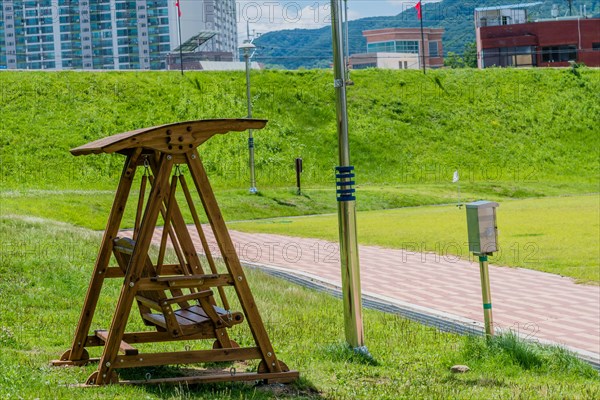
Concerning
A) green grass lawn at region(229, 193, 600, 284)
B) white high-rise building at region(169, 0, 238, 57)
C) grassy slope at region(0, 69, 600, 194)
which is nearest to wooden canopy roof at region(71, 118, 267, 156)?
green grass lawn at region(229, 193, 600, 284)

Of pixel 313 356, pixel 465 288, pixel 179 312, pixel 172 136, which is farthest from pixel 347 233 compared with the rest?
pixel 465 288

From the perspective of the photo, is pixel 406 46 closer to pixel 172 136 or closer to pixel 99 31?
pixel 99 31

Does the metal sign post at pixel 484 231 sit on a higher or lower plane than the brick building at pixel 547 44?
lower

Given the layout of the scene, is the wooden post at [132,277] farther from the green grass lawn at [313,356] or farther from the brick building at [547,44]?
the brick building at [547,44]

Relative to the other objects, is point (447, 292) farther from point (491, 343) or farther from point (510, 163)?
point (510, 163)

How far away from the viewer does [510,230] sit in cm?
2555

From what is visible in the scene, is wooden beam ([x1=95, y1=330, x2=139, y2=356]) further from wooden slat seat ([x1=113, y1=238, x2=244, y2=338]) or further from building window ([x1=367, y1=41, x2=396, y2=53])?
building window ([x1=367, y1=41, x2=396, y2=53])

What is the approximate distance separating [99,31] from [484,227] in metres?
176

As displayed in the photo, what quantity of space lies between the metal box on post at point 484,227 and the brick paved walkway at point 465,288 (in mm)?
1511

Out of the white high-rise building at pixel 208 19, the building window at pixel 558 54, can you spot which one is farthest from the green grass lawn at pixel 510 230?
the white high-rise building at pixel 208 19

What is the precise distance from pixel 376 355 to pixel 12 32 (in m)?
193

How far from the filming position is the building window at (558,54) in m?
86.4

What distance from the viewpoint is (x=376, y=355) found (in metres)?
9.02

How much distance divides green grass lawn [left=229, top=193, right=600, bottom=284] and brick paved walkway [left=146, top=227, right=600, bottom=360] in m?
0.92
